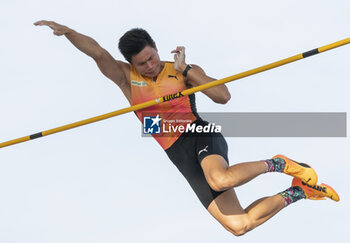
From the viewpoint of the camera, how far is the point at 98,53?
7227 mm

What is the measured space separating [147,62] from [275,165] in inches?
67.0

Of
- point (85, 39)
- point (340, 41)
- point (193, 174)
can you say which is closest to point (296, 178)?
point (193, 174)

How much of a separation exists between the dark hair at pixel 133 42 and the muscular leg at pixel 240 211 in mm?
1760

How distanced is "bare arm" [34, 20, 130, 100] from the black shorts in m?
0.80

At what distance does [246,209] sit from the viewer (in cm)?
733

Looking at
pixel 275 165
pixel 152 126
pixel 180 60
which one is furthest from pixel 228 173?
pixel 180 60

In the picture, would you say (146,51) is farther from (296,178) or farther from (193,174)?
(296,178)

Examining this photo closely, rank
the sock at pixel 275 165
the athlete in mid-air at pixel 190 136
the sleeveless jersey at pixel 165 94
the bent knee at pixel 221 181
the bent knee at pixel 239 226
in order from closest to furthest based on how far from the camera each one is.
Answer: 1. the bent knee at pixel 221 181
2. the sock at pixel 275 165
3. the athlete in mid-air at pixel 190 136
4. the bent knee at pixel 239 226
5. the sleeveless jersey at pixel 165 94

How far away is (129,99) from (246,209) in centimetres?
172

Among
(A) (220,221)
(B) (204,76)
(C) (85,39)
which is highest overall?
(C) (85,39)

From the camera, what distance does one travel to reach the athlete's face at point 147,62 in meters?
7.24

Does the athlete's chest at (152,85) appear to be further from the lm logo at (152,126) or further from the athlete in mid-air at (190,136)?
the lm logo at (152,126)

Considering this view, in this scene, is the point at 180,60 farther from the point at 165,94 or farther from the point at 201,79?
the point at 165,94

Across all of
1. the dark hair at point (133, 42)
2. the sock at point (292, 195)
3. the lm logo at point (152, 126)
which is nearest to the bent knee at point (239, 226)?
the sock at point (292, 195)
